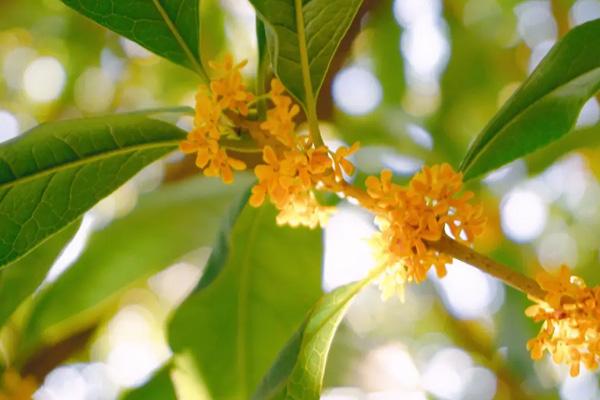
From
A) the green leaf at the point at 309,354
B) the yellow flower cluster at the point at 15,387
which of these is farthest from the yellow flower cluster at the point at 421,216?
the yellow flower cluster at the point at 15,387

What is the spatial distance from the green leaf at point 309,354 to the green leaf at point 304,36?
0.79ft

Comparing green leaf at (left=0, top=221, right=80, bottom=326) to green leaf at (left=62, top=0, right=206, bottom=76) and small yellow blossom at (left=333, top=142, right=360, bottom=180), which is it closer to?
green leaf at (left=62, top=0, right=206, bottom=76)

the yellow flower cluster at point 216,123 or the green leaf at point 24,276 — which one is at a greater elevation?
the yellow flower cluster at point 216,123

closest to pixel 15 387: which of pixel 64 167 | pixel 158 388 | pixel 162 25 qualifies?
pixel 158 388

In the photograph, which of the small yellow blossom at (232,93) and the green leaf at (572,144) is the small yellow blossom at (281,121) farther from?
the green leaf at (572,144)

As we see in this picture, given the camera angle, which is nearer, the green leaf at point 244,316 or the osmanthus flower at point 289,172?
the osmanthus flower at point 289,172

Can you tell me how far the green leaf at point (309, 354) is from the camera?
910mm

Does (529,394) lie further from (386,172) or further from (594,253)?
(386,172)

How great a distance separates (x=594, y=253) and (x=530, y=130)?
5.02ft

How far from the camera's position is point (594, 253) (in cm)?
Result: 230

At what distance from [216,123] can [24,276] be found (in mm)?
418

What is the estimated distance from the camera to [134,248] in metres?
1.57

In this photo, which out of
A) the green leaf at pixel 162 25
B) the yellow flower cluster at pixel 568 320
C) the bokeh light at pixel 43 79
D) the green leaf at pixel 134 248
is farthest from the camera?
the bokeh light at pixel 43 79

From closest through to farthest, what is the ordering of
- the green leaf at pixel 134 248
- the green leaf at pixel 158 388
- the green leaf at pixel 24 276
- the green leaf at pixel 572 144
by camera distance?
the green leaf at pixel 24 276 < the green leaf at pixel 158 388 < the green leaf at pixel 134 248 < the green leaf at pixel 572 144
